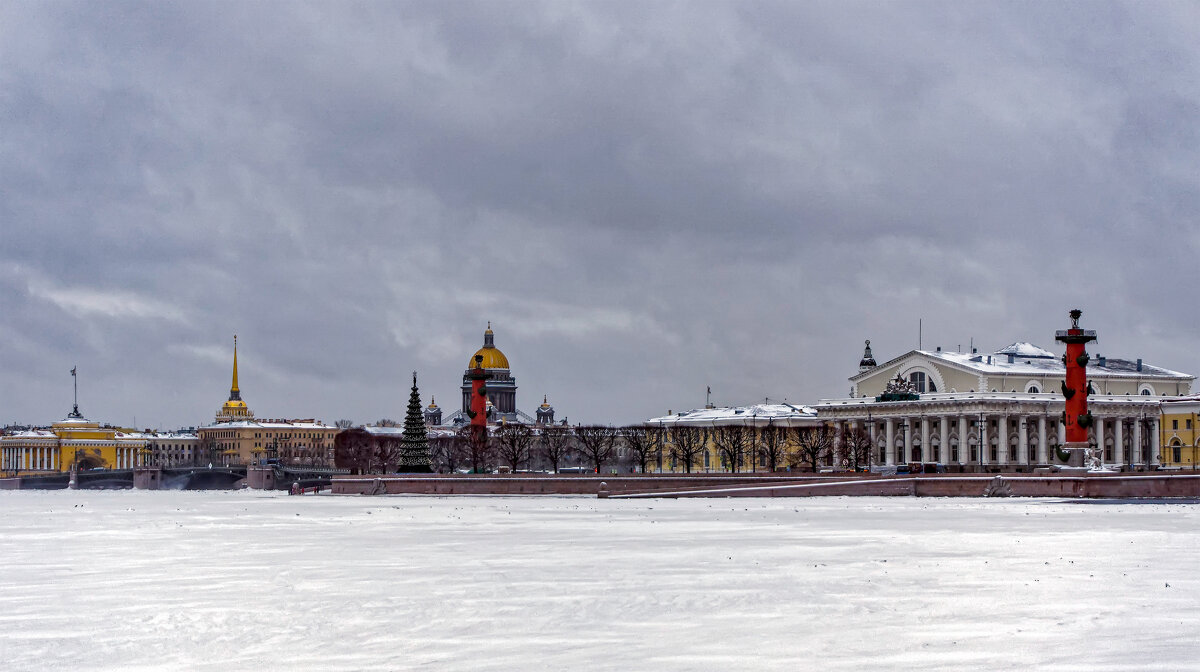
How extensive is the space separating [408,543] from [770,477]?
50.0 meters

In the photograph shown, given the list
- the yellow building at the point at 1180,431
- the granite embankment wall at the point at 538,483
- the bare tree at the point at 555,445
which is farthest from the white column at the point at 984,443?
the granite embankment wall at the point at 538,483

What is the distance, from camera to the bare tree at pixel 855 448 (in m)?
117

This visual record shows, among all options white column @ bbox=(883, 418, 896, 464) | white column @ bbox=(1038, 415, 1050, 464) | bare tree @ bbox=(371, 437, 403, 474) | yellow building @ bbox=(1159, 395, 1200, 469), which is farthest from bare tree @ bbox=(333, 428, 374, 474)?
yellow building @ bbox=(1159, 395, 1200, 469)

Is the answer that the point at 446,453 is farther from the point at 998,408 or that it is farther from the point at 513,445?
the point at 998,408

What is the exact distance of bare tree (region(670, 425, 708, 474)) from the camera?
442 feet

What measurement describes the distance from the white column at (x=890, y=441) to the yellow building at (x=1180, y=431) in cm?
2012

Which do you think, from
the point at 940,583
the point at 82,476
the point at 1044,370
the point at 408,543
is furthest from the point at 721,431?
the point at 940,583

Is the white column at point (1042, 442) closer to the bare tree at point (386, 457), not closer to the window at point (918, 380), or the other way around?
the window at point (918, 380)

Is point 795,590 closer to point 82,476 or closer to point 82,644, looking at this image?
point 82,644

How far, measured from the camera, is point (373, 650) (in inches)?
673

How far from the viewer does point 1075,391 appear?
8850 centimetres

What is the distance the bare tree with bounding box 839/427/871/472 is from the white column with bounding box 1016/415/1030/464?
11.2 m

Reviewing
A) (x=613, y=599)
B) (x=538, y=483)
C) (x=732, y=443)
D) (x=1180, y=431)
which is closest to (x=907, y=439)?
(x=732, y=443)

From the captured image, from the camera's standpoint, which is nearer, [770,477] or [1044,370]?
[770,477]
